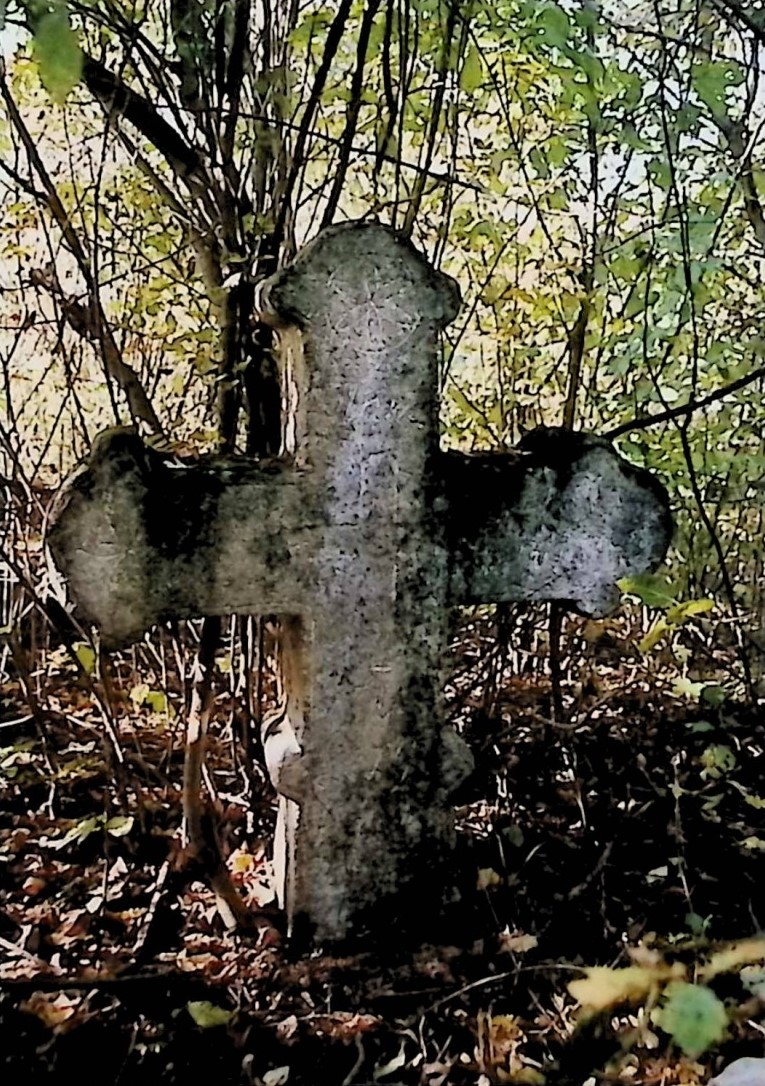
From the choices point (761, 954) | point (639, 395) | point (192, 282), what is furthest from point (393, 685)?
point (639, 395)

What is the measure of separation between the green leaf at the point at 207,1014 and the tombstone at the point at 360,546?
0.87 feet

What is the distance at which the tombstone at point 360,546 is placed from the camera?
1971mm

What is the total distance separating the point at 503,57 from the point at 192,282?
0.80 metres

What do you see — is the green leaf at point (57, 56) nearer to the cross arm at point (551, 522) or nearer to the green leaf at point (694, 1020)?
the cross arm at point (551, 522)

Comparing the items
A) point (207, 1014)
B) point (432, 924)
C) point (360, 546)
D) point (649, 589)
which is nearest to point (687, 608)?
point (649, 589)

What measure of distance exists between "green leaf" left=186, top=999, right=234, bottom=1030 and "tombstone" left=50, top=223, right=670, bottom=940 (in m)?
0.27

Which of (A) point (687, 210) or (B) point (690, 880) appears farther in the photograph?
(A) point (687, 210)

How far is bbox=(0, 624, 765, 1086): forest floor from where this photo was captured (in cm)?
181

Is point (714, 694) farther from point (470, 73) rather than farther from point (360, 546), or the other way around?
point (470, 73)

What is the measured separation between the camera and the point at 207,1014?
189cm

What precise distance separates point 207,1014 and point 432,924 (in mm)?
469

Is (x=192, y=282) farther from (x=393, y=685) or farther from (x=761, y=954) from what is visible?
(x=761, y=954)

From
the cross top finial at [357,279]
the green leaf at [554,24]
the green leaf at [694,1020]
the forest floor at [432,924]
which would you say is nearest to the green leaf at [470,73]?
the green leaf at [554,24]

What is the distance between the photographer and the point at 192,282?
2615mm
